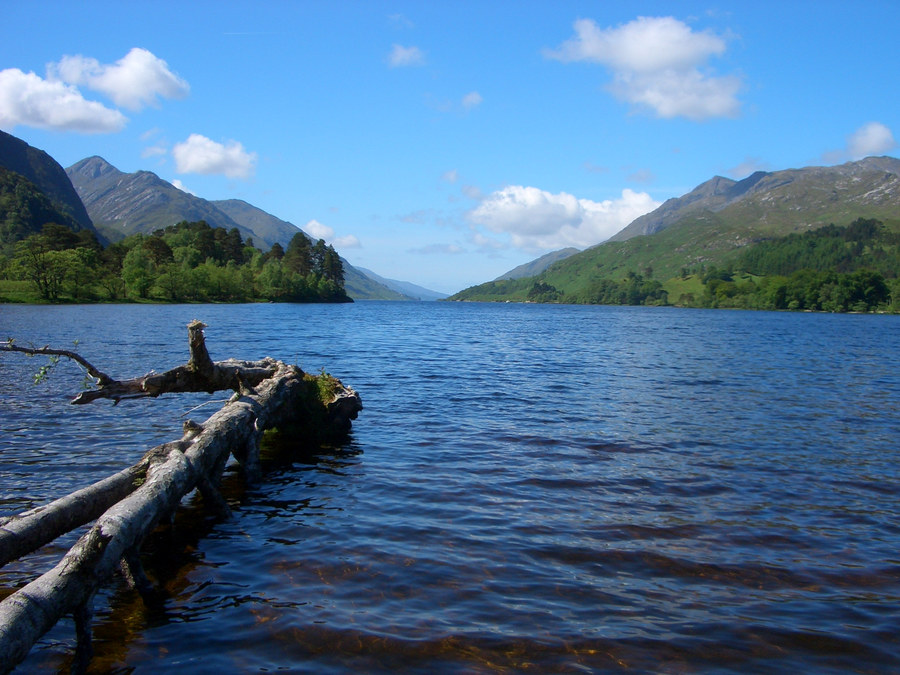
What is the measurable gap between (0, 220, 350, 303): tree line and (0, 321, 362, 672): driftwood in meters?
116

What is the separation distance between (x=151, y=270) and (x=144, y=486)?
159m

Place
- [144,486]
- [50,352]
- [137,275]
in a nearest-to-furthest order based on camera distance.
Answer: [144,486] → [50,352] → [137,275]

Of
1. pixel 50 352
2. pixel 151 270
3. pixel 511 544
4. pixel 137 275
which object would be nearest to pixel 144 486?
pixel 50 352

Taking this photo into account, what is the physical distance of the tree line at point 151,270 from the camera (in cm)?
11219

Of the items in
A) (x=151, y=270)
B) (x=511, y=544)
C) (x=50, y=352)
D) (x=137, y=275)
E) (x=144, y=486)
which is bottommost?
(x=511, y=544)

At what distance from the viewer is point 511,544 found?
10.6m

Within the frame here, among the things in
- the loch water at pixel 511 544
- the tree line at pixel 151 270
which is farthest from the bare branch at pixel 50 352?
the tree line at pixel 151 270

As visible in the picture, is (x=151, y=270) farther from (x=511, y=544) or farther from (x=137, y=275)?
(x=511, y=544)

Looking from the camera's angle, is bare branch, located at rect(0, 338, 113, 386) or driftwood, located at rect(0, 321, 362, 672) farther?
bare branch, located at rect(0, 338, 113, 386)

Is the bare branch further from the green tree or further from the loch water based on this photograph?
the green tree

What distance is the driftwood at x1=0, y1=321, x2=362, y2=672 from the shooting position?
6379mm

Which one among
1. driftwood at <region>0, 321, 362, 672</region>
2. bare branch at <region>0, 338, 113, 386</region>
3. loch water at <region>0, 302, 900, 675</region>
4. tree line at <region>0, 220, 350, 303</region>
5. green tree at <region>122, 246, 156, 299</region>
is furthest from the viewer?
green tree at <region>122, 246, 156, 299</region>

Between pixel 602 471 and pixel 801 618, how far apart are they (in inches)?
274

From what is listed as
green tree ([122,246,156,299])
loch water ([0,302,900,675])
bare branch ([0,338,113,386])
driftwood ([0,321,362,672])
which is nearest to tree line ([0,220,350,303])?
green tree ([122,246,156,299])
